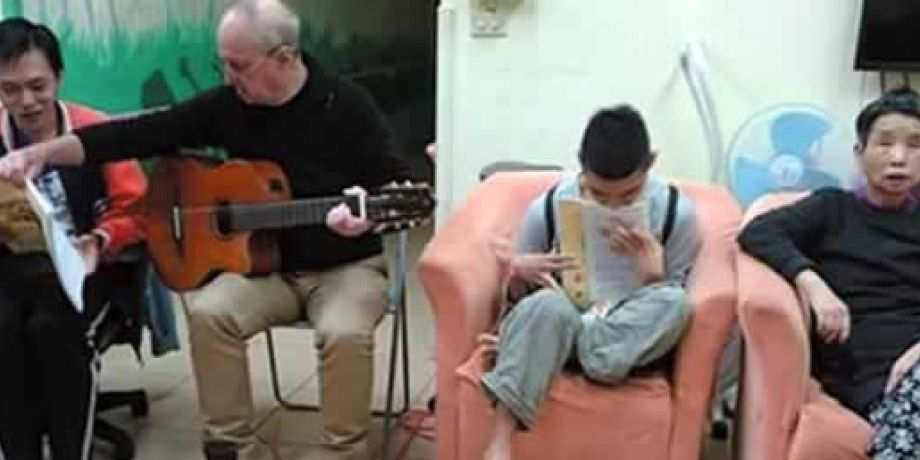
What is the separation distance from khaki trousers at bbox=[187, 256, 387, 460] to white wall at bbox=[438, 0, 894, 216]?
0.91 meters

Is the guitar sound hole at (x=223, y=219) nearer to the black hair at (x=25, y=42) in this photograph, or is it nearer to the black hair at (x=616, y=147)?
the black hair at (x=25, y=42)

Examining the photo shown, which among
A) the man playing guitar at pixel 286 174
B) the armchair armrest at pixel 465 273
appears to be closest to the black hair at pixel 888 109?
the armchair armrest at pixel 465 273

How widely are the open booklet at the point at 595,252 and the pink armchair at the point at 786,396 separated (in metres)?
0.27

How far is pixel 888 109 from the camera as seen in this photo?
2430 millimetres

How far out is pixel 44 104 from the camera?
267cm

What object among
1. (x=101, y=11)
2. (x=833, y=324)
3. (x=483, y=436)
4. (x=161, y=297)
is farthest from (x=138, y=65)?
(x=833, y=324)

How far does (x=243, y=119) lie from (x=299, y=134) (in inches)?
6.2

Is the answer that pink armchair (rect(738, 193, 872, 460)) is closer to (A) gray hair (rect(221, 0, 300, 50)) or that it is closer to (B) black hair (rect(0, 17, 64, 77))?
(A) gray hair (rect(221, 0, 300, 50))

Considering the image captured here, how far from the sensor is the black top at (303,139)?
2715mm

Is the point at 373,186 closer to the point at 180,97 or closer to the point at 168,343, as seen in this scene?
the point at 168,343

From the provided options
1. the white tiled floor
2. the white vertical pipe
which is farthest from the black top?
the white vertical pipe

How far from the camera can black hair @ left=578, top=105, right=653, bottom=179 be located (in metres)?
2.34

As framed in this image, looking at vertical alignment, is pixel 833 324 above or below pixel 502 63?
below

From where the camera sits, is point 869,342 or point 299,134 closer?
point 869,342
